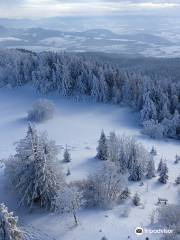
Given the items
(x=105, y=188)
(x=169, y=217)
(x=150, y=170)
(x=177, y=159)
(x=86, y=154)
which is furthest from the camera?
(x=86, y=154)

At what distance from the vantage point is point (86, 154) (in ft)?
193

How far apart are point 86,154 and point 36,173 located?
58.0 ft

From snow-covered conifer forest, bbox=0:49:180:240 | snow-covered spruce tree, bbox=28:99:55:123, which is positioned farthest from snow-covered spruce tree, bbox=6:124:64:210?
snow-covered spruce tree, bbox=28:99:55:123

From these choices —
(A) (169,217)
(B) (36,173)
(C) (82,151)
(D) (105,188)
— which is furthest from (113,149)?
(A) (169,217)

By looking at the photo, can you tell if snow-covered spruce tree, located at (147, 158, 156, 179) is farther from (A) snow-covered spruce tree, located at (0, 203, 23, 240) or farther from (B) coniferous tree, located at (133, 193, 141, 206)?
(A) snow-covered spruce tree, located at (0, 203, 23, 240)

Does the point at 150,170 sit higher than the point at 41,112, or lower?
lower

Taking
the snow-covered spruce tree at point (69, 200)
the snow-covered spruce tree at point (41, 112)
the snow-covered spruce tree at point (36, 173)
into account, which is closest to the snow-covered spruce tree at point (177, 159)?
the snow-covered spruce tree at point (36, 173)

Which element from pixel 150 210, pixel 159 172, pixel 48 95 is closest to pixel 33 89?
pixel 48 95

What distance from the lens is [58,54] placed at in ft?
365

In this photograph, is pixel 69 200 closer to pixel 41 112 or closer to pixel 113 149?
pixel 113 149

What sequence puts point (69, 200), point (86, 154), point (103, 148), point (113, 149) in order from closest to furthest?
1. point (69, 200)
2. point (103, 148)
3. point (113, 149)
4. point (86, 154)

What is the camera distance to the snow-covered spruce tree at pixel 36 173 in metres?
42.0

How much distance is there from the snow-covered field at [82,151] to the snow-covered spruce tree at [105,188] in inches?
50.8

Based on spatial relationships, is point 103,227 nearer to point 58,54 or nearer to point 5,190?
point 5,190
